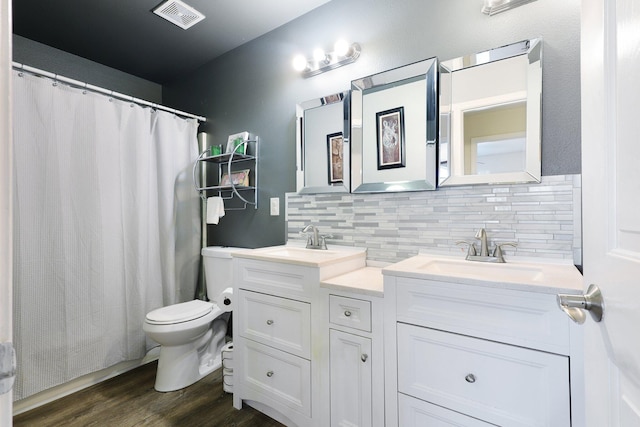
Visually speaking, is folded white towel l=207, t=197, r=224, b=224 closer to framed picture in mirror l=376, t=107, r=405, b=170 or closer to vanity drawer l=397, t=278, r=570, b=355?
framed picture in mirror l=376, t=107, r=405, b=170

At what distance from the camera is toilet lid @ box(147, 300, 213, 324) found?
1808 mm

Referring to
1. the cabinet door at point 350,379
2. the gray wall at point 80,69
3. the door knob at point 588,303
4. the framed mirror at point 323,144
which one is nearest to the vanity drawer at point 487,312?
the cabinet door at point 350,379

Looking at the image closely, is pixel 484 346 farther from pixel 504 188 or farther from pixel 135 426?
pixel 135 426

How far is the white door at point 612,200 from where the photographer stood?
41cm

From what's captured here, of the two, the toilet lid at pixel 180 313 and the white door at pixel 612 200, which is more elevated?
the white door at pixel 612 200

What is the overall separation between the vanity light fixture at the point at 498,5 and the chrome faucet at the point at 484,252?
0.98 metres

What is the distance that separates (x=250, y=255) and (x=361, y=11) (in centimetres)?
154

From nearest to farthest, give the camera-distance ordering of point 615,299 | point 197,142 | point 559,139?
point 615,299 → point 559,139 → point 197,142

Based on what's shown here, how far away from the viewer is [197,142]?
8.62 feet

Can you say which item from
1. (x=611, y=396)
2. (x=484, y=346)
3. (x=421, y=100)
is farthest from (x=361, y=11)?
(x=611, y=396)

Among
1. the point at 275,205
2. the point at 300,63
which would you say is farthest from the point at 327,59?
the point at 275,205

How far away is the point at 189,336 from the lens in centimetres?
187

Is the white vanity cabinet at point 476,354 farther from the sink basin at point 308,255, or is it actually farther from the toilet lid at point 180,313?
the toilet lid at point 180,313

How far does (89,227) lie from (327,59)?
73.5 inches
